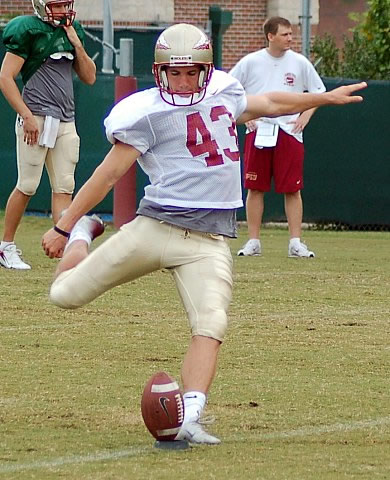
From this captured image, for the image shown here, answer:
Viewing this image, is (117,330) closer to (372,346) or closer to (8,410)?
(372,346)

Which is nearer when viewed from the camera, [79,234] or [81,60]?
[79,234]

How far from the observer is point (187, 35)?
17.3 ft

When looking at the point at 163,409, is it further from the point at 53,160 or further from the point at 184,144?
the point at 53,160

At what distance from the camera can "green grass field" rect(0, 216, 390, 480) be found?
478 cm

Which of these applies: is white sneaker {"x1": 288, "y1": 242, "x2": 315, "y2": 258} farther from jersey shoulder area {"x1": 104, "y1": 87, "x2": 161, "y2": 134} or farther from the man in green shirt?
jersey shoulder area {"x1": 104, "y1": 87, "x2": 161, "y2": 134}

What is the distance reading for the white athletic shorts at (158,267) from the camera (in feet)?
17.1

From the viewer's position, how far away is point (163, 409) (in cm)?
490

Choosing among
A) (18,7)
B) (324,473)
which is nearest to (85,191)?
(324,473)

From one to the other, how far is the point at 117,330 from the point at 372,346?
57.9 inches

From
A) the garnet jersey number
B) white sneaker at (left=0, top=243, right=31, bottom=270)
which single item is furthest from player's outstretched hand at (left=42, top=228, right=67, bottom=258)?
white sneaker at (left=0, top=243, right=31, bottom=270)

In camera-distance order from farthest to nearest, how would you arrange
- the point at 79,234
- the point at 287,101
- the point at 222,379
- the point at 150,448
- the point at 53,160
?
1. the point at 53,160
2. the point at 222,379
3. the point at 287,101
4. the point at 79,234
5. the point at 150,448

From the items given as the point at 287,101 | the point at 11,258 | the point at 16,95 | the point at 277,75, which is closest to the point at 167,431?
the point at 287,101

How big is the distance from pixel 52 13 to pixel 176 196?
14.8ft

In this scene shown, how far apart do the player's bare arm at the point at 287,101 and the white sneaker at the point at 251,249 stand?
556cm
